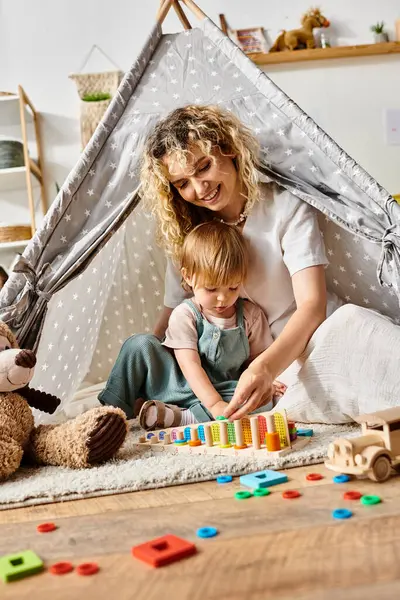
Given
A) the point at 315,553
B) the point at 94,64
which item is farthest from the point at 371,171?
the point at 315,553

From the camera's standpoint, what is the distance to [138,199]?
5.98 ft

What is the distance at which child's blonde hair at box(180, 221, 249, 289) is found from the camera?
1.67 m

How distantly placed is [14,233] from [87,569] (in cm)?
271

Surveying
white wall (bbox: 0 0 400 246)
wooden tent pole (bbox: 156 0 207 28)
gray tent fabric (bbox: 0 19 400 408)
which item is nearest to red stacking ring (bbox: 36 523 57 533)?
gray tent fabric (bbox: 0 19 400 408)

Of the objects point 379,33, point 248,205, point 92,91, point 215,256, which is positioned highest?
point 379,33

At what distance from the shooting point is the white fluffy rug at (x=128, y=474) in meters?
1.17

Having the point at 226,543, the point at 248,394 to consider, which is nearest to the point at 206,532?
the point at 226,543

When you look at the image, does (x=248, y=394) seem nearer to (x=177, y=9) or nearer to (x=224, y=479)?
(x=224, y=479)

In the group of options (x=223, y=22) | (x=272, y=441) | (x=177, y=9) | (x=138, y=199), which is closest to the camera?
(x=272, y=441)

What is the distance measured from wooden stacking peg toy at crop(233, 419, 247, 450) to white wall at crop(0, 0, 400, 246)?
2503 millimetres

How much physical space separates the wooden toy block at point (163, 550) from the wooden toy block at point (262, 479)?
27 cm

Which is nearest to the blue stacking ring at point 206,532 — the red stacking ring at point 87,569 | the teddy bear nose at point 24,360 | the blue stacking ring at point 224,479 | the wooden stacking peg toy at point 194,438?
the red stacking ring at point 87,569

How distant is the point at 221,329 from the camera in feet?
5.71

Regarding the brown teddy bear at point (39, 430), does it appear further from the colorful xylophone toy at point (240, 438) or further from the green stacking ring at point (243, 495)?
the green stacking ring at point (243, 495)
